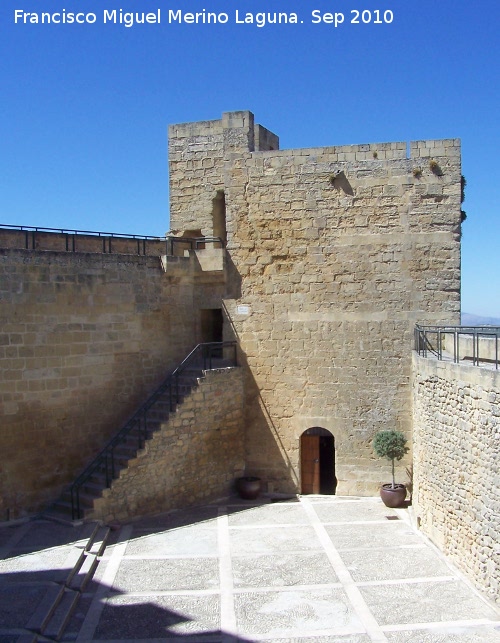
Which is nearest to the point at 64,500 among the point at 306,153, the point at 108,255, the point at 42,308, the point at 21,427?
the point at 21,427

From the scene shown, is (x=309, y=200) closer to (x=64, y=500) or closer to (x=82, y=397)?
(x=82, y=397)

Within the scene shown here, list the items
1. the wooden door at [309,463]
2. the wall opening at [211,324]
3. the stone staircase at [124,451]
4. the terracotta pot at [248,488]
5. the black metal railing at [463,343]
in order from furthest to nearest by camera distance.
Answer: the wall opening at [211,324], the wooden door at [309,463], the terracotta pot at [248,488], the stone staircase at [124,451], the black metal railing at [463,343]

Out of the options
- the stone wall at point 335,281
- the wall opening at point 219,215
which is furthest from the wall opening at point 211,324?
the wall opening at point 219,215

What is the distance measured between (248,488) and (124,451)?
111 inches

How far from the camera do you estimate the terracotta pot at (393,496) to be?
12.5 metres

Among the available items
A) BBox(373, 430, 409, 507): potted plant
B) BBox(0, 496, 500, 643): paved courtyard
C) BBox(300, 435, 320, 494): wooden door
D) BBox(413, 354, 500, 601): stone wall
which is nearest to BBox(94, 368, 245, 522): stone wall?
BBox(0, 496, 500, 643): paved courtyard

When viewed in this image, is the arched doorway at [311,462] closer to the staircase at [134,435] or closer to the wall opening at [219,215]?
the staircase at [134,435]

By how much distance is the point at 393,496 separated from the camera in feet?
41.1

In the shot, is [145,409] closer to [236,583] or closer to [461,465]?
[236,583]

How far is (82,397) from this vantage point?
39.9 feet

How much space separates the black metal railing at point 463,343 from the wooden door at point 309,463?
9.97 feet

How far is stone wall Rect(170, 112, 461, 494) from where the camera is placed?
12.8 m

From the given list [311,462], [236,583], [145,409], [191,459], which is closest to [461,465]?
[236,583]

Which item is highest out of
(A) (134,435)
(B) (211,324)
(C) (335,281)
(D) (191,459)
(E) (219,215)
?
(E) (219,215)
